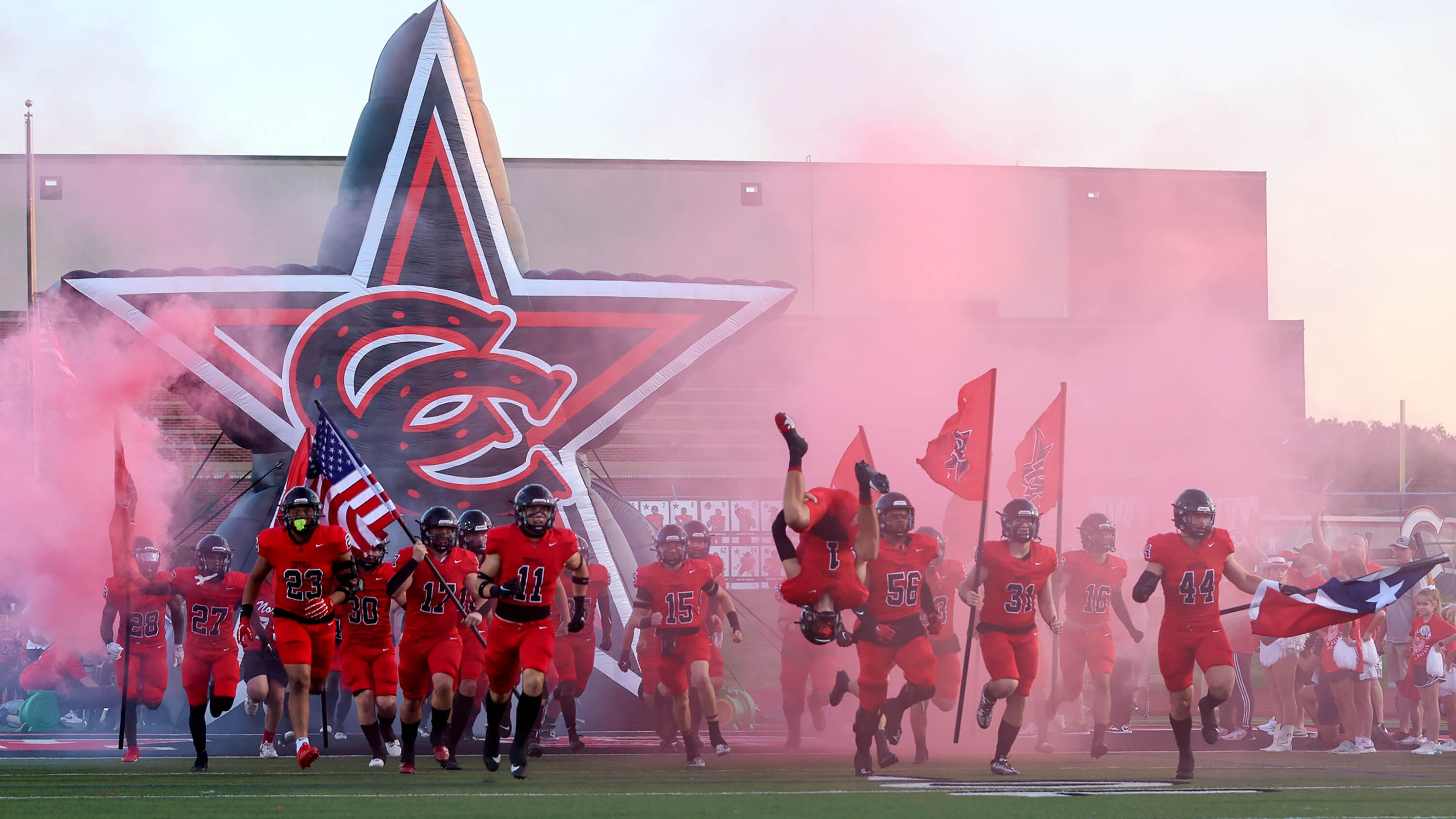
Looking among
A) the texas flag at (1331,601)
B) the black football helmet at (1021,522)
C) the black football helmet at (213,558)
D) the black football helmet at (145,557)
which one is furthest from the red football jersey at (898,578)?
the black football helmet at (145,557)

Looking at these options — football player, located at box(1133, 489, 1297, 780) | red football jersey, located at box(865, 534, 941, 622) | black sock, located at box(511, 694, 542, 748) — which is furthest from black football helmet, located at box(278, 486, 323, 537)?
football player, located at box(1133, 489, 1297, 780)

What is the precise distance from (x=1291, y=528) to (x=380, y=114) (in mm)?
19241

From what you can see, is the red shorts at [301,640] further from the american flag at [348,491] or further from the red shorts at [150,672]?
the red shorts at [150,672]

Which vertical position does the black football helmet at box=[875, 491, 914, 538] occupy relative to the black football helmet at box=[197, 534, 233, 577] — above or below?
above

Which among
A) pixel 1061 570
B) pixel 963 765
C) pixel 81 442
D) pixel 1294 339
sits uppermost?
pixel 1294 339

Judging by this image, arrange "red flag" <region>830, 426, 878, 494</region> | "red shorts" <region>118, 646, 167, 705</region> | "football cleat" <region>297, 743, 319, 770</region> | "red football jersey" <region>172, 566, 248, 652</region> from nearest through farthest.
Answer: "football cleat" <region>297, 743, 319, 770</region> → "red football jersey" <region>172, 566, 248, 652</region> → "red shorts" <region>118, 646, 167, 705</region> → "red flag" <region>830, 426, 878, 494</region>

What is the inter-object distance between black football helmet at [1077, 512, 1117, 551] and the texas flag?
6.37ft

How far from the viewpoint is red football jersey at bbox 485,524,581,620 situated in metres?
9.29

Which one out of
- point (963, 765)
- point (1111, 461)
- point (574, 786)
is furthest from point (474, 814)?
point (1111, 461)

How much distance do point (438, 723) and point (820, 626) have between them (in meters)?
3.16

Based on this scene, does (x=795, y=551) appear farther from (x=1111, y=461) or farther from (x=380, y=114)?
(x=1111, y=461)

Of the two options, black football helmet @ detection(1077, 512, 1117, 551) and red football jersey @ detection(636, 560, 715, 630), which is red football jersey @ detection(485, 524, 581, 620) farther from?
black football helmet @ detection(1077, 512, 1117, 551)

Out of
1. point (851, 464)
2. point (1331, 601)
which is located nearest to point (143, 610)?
point (851, 464)

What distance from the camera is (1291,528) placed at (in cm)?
2548
